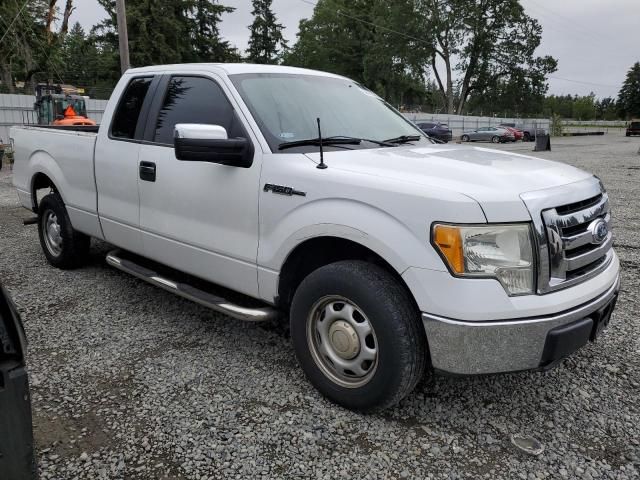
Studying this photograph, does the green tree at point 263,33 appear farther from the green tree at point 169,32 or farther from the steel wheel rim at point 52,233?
the steel wheel rim at point 52,233

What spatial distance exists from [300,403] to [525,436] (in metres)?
1.18

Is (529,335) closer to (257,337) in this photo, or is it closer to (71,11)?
(257,337)

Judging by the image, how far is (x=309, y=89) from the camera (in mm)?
3832

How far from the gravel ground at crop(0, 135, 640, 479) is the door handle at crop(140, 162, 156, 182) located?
3.60ft

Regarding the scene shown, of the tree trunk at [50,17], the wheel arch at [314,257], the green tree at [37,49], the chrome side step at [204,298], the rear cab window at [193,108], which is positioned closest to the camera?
the wheel arch at [314,257]

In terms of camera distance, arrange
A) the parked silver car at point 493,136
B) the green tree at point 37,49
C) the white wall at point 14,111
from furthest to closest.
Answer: the parked silver car at point 493,136 → the green tree at point 37,49 → the white wall at point 14,111

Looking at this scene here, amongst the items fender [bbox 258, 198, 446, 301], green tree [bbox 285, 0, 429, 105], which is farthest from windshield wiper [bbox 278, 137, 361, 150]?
green tree [bbox 285, 0, 429, 105]

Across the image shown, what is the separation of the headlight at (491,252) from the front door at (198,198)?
1.25 metres

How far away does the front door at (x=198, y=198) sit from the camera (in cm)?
331

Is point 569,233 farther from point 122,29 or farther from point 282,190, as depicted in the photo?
point 122,29

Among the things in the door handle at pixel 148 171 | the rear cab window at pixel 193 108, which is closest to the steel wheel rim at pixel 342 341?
the rear cab window at pixel 193 108

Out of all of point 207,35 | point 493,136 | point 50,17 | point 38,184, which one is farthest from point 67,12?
point 38,184

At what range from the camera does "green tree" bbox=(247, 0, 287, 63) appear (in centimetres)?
6562

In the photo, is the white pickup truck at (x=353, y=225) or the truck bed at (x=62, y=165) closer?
the white pickup truck at (x=353, y=225)
